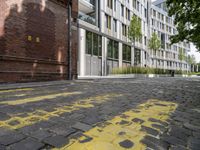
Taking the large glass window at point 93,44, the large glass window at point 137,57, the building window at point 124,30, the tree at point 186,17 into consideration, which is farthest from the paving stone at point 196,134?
the large glass window at point 137,57

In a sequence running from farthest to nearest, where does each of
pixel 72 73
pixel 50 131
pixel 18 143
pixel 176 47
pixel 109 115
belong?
pixel 176 47
pixel 72 73
pixel 109 115
pixel 50 131
pixel 18 143

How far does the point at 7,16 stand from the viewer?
841cm

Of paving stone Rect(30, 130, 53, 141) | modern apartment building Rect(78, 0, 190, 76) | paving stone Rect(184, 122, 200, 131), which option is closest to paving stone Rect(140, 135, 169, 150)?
paving stone Rect(184, 122, 200, 131)

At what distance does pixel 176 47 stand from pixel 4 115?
67510mm

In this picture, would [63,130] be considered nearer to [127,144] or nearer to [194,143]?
[127,144]

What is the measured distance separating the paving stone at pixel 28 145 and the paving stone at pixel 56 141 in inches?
3.9

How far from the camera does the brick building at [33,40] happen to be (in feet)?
27.5

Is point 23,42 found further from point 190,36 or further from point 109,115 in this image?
point 190,36

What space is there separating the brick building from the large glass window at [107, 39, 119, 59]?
43.0 ft

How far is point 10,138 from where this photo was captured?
2.14 metres

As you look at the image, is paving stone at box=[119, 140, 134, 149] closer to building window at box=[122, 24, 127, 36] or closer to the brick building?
the brick building

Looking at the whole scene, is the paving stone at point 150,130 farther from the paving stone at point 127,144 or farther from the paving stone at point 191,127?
the paving stone at point 191,127

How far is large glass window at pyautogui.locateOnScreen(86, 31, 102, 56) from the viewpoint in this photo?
2081cm

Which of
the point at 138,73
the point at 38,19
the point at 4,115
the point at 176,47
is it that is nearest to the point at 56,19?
the point at 38,19
